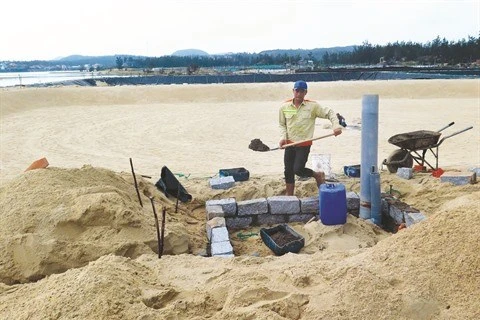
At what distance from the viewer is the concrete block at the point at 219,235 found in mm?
4863

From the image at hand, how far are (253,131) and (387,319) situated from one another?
11.9 m

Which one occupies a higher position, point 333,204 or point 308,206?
point 333,204

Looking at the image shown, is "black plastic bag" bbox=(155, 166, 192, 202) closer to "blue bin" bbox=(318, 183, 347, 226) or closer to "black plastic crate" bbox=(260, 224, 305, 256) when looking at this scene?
"black plastic crate" bbox=(260, 224, 305, 256)

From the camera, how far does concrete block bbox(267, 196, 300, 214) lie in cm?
584

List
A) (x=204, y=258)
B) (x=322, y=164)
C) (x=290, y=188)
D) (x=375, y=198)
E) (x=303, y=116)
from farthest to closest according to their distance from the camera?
1. (x=322, y=164)
2. (x=290, y=188)
3. (x=303, y=116)
4. (x=375, y=198)
5. (x=204, y=258)

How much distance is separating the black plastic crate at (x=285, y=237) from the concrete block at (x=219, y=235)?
1.58 feet

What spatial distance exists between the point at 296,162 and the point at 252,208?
0.90 meters

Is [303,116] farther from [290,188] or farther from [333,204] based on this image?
[333,204]

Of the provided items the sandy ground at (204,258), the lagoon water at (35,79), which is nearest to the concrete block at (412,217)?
the sandy ground at (204,258)

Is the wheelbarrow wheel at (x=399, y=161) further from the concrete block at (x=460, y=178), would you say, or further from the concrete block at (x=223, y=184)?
the concrete block at (x=223, y=184)

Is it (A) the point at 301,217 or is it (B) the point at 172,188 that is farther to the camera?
(B) the point at 172,188

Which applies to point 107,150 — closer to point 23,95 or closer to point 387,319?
point 387,319

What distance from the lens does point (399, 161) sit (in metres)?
7.47

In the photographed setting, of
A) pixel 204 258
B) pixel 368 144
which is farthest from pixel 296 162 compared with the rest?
pixel 204 258
